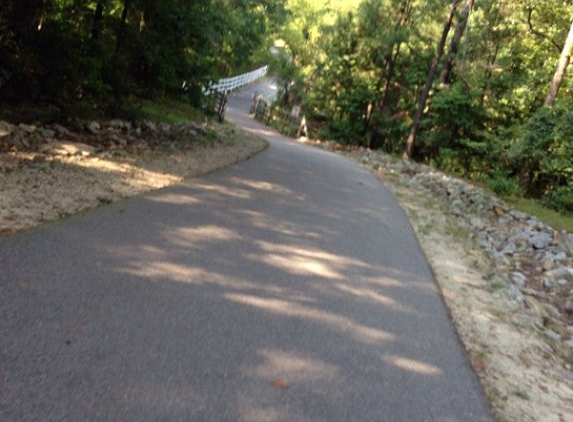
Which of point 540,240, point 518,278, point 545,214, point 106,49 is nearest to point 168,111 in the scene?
point 106,49

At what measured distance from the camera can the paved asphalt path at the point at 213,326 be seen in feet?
10.5

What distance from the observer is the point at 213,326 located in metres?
4.17

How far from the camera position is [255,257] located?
596 cm

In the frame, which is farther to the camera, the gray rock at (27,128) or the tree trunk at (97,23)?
the tree trunk at (97,23)

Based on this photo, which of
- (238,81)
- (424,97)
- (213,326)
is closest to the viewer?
(213,326)

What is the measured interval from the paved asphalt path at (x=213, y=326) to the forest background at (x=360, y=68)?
455 centimetres

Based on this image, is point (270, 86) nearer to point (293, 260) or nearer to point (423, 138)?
point (423, 138)

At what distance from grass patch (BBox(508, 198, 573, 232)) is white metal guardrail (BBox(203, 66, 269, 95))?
12.7 meters

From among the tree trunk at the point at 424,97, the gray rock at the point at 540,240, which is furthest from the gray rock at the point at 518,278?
the tree trunk at the point at 424,97

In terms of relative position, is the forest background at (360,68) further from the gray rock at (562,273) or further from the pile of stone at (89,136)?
the gray rock at (562,273)

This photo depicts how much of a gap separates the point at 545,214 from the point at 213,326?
12.9 metres

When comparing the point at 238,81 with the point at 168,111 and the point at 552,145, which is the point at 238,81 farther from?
the point at 552,145

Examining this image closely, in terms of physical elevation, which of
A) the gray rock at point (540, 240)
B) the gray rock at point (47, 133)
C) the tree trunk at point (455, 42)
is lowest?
the gray rock at point (47, 133)

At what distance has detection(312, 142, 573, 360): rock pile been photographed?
669 centimetres
